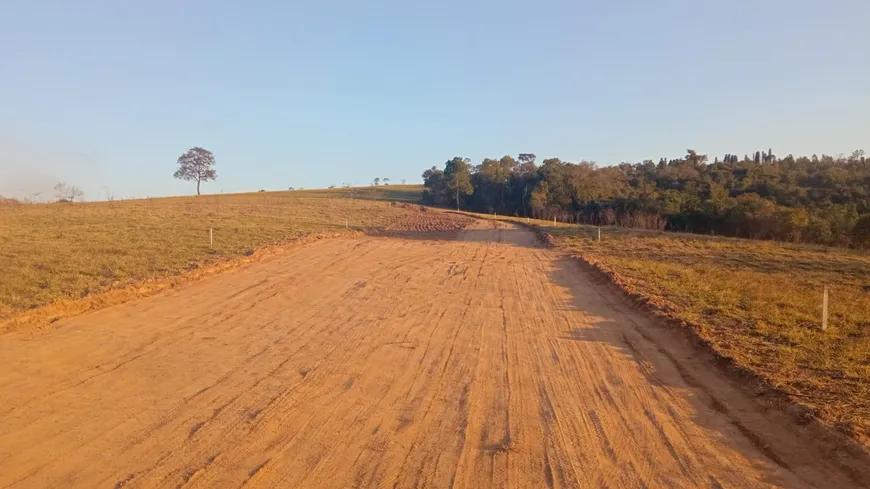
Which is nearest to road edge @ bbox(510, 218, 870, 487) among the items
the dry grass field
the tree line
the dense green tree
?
the dry grass field

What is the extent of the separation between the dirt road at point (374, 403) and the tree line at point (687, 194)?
97.9 ft

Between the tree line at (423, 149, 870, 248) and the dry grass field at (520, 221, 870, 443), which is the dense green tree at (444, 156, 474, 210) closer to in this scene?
the tree line at (423, 149, 870, 248)

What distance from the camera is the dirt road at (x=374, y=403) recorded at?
570cm

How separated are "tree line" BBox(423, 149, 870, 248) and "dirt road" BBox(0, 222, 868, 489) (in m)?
29.9

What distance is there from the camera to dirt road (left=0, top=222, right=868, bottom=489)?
5.70 meters

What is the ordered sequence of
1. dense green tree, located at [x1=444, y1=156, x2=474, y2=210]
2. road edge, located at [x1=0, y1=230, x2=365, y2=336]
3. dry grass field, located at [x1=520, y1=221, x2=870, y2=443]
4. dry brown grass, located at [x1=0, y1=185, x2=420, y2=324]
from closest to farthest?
1. dry grass field, located at [x1=520, y1=221, x2=870, y2=443]
2. road edge, located at [x1=0, y1=230, x2=365, y2=336]
3. dry brown grass, located at [x1=0, y1=185, x2=420, y2=324]
4. dense green tree, located at [x1=444, y1=156, x2=474, y2=210]

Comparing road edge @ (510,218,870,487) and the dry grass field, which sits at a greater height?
the dry grass field

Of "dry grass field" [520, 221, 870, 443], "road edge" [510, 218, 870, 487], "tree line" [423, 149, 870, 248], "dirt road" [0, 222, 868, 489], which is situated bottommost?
"dirt road" [0, 222, 868, 489]

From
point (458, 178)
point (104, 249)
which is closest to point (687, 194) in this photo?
point (458, 178)

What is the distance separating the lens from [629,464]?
586 centimetres

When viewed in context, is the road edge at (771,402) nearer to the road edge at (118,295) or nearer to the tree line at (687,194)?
the road edge at (118,295)

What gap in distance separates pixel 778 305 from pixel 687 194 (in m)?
42.7

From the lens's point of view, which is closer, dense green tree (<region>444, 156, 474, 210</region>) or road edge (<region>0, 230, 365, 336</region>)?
road edge (<region>0, 230, 365, 336</region>)

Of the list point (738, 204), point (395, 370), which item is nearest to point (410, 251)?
point (395, 370)
